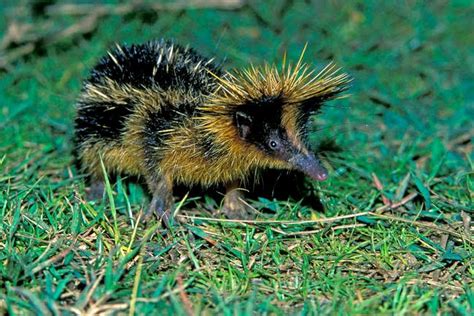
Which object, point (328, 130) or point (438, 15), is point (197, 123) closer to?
point (328, 130)

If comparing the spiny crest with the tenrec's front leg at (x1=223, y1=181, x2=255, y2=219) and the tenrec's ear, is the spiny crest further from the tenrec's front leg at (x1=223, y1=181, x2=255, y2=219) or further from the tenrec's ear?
the tenrec's front leg at (x1=223, y1=181, x2=255, y2=219)

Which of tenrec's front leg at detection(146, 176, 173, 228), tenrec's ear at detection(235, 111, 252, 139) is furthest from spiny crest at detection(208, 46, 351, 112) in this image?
tenrec's front leg at detection(146, 176, 173, 228)

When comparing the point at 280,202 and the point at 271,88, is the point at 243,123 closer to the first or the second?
the point at 271,88

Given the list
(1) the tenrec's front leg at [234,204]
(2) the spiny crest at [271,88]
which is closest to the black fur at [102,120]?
(2) the spiny crest at [271,88]

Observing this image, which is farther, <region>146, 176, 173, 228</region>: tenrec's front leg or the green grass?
<region>146, 176, 173, 228</region>: tenrec's front leg

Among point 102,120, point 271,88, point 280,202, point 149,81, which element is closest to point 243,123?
point 271,88

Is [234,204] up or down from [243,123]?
down
